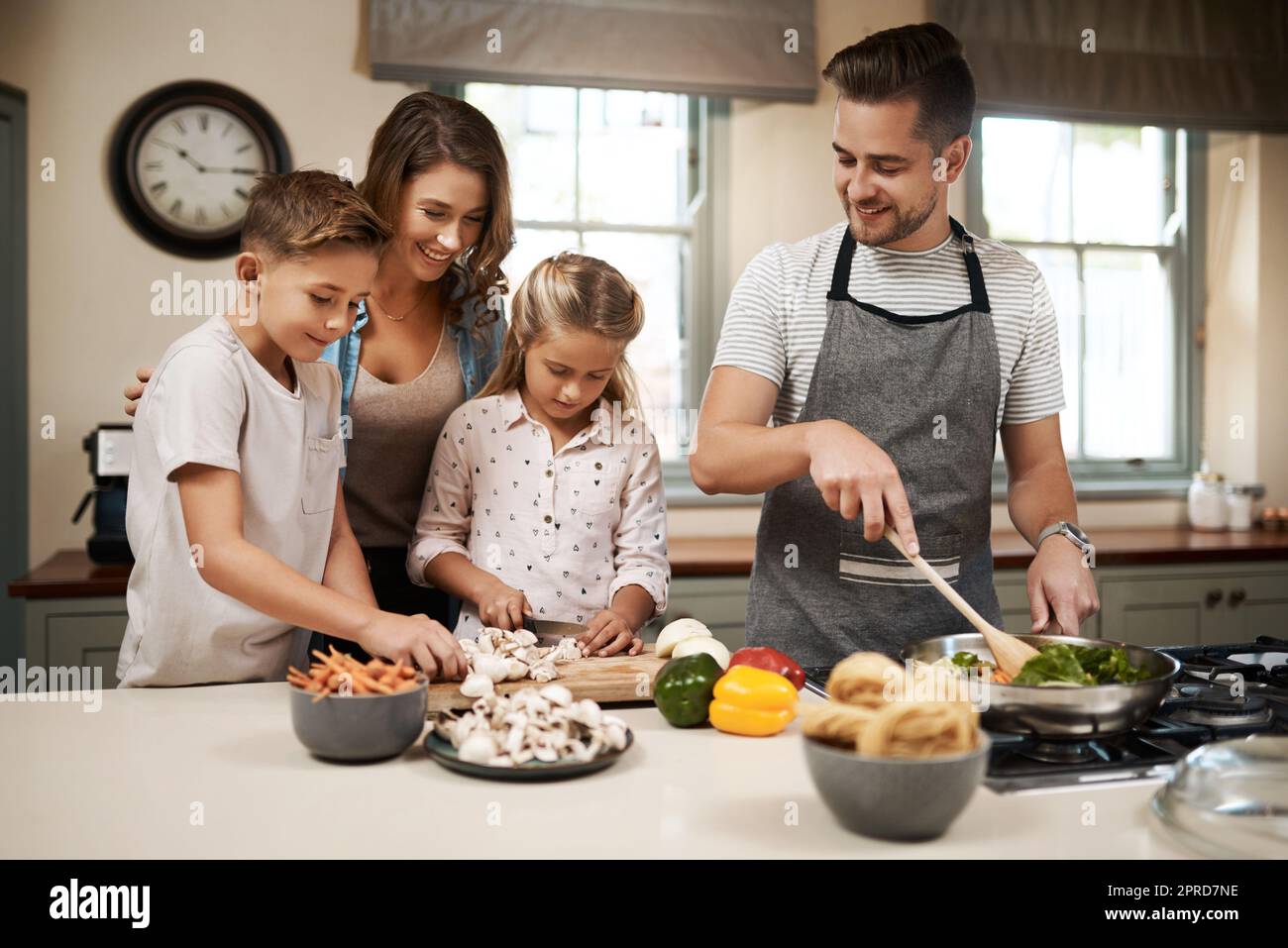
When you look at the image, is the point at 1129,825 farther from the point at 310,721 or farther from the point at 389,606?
the point at 389,606

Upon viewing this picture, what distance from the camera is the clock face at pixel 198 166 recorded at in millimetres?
3254

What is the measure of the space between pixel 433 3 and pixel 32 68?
3.77ft

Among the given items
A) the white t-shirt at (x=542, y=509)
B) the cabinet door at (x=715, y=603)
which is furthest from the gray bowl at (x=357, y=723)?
the cabinet door at (x=715, y=603)

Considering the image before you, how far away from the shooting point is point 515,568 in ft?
6.31

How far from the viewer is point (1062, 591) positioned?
5.12ft

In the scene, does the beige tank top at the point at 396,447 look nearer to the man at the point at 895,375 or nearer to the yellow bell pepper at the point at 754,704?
the man at the point at 895,375

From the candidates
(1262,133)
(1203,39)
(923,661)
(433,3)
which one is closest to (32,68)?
(433,3)

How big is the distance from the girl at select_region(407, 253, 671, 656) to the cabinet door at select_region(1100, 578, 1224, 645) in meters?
1.98

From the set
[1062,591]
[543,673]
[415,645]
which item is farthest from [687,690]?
[1062,591]

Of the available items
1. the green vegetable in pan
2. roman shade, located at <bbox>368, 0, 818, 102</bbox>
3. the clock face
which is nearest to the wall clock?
the clock face

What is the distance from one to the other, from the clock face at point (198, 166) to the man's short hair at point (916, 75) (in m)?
2.17

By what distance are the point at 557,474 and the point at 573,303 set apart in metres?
0.30

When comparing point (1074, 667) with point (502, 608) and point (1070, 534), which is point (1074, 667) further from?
point (502, 608)

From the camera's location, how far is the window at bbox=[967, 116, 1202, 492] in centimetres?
407
